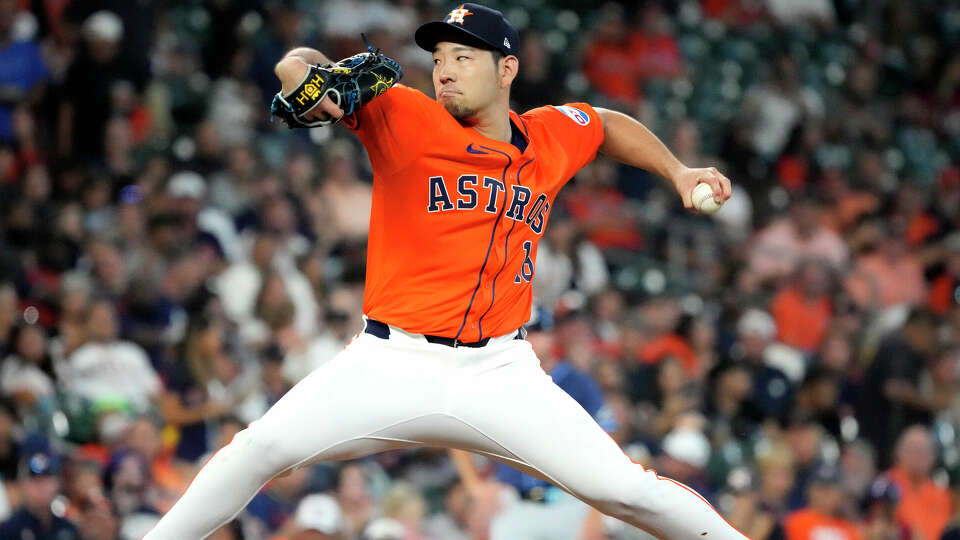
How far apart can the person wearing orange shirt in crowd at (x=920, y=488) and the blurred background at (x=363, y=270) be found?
0.03 m

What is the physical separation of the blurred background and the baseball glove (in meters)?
2.87

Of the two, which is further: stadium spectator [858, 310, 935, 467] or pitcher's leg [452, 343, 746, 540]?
stadium spectator [858, 310, 935, 467]

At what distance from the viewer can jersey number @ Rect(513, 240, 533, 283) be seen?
4.62m

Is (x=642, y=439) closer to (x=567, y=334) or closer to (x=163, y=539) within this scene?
(x=567, y=334)

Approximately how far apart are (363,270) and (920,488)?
4.21m

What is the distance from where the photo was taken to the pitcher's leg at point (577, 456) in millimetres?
4262

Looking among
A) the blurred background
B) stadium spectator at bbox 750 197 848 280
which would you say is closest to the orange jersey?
the blurred background

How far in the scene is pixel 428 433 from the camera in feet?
14.3

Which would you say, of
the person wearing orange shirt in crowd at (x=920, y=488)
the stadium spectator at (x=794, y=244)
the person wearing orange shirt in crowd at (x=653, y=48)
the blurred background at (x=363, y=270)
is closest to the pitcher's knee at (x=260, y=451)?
the blurred background at (x=363, y=270)

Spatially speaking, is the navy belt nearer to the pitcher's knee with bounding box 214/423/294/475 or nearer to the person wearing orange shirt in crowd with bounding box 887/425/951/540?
the pitcher's knee with bounding box 214/423/294/475

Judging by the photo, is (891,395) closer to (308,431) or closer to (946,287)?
(946,287)

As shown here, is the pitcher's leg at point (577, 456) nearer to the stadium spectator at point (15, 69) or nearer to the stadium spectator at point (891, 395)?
the stadium spectator at point (891, 395)

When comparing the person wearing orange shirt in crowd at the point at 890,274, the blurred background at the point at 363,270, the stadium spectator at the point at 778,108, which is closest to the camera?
the blurred background at the point at 363,270

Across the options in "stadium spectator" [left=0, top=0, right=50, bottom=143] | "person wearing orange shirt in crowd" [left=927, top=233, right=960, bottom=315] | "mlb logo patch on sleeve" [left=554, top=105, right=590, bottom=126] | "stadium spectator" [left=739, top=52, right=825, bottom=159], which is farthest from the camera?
"stadium spectator" [left=739, top=52, right=825, bottom=159]
